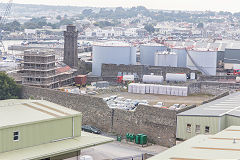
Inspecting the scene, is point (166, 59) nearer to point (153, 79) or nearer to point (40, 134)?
point (153, 79)

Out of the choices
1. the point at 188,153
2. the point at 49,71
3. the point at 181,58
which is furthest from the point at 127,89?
the point at 188,153

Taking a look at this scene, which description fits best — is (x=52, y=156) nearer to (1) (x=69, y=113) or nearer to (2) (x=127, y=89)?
(1) (x=69, y=113)

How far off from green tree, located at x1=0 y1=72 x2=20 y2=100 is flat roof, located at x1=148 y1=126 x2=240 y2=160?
52.7 ft

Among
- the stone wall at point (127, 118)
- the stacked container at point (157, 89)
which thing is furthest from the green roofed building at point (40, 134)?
the stacked container at point (157, 89)

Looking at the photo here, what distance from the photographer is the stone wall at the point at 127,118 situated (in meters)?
21.6

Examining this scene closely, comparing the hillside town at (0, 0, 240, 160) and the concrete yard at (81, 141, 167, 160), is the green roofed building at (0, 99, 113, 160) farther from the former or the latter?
the concrete yard at (81, 141, 167, 160)

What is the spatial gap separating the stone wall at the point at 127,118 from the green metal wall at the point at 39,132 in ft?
13.5

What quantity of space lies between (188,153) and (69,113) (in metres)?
6.83

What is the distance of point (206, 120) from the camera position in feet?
63.1

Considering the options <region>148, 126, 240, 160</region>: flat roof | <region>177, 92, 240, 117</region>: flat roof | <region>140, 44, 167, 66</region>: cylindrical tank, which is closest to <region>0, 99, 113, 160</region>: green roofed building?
<region>177, 92, 240, 117</region>: flat roof

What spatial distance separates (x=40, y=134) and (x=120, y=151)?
4.21m

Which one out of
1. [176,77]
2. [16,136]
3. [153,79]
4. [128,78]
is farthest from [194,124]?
[128,78]

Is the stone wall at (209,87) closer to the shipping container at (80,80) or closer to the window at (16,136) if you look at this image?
the shipping container at (80,80)

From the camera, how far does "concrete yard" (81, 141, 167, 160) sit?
20125 millimetres
